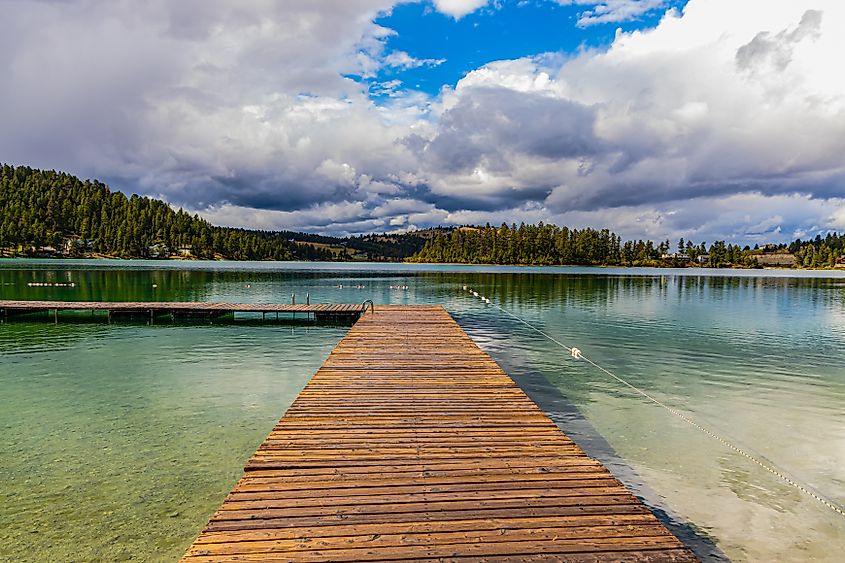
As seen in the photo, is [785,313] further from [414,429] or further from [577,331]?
[414,429]

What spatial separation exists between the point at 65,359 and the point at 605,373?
2356 cm

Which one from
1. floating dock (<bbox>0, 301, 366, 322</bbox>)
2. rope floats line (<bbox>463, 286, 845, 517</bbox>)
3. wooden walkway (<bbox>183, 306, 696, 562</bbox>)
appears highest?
wooden walkway (<bbox>183, 306, 696, 562</bbox>)

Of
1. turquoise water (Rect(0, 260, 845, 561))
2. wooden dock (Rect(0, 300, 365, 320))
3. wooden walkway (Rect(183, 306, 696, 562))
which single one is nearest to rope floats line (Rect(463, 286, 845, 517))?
turquoise water (Rect(0, 260, 845, 561))

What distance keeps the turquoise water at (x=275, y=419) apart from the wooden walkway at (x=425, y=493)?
2539mm

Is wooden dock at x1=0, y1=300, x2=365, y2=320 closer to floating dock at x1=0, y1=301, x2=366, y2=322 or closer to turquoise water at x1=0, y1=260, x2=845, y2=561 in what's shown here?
floating dock at x1=0, y1=301, x2=366, y2=322

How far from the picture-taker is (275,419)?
1414 cm

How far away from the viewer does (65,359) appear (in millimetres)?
22031

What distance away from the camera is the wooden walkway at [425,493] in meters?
5.14

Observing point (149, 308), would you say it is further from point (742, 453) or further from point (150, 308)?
point (742, 453)

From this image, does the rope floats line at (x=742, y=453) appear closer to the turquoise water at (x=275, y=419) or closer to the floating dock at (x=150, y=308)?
the turquoise water at (x=275, y=419)

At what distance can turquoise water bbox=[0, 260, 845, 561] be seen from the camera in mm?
8602

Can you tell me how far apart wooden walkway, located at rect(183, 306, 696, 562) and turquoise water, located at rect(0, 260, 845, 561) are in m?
2.54

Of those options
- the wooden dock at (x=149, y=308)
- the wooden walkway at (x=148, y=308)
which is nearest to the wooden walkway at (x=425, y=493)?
the wooden walkway at (x=148, y=308)

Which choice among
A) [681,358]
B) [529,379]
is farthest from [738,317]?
[529,379]
